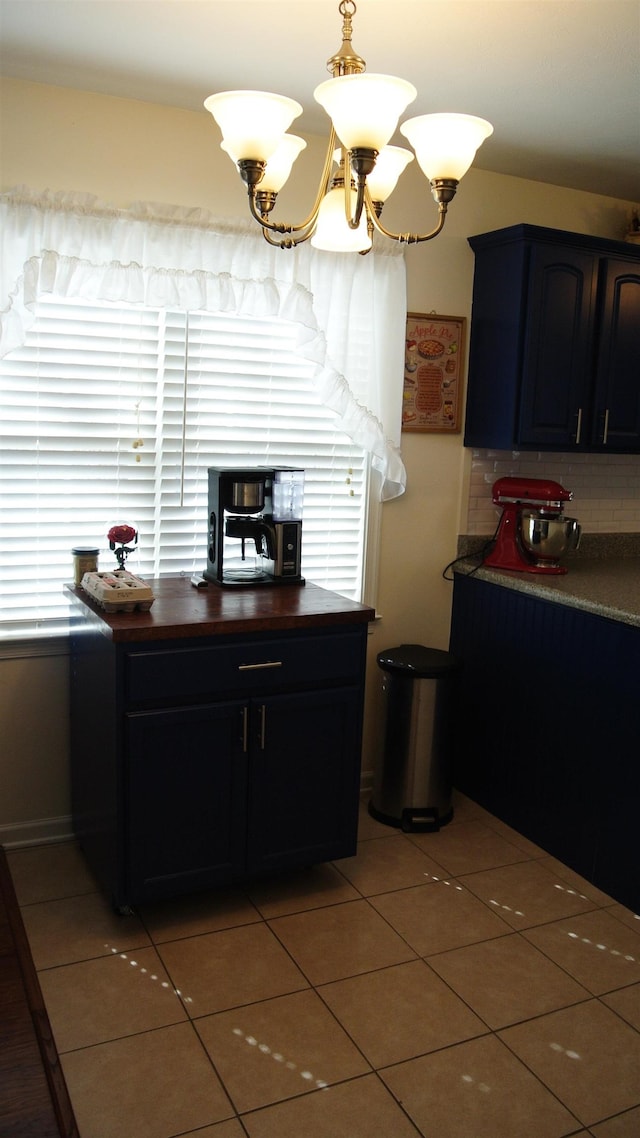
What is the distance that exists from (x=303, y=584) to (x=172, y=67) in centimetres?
168

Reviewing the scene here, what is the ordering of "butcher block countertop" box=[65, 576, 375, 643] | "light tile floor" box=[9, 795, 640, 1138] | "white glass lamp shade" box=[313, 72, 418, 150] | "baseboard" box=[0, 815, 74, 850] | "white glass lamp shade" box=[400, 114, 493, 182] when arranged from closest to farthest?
"white glass lamp shade" box=[313, 72, 418, 150] < "white glass lamp shade" box=[400, 114, 493, 182] < "light tile floor" box=[9, 795, 640, 1138] < "butcher block countertop" box=[65, 576, 375, 643] < "baseboard" box=[0, 815, 74, 850]

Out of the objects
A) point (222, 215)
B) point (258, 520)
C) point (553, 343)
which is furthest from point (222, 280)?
point (553, 343)

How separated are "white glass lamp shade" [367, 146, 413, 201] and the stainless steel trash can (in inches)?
71.8

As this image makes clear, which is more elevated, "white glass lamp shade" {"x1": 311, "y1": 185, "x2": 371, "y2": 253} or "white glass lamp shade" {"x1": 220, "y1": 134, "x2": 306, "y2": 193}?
"white glass lamp shade" {"x1": 220, "y1": 134, "x2": 306, "y2": 193}

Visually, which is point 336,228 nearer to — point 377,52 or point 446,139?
point 446,139

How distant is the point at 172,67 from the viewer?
2641 mm

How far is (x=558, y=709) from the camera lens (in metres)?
3.18

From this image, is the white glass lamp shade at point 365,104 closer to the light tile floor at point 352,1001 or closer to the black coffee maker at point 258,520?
the black coffee maker at point 258,520

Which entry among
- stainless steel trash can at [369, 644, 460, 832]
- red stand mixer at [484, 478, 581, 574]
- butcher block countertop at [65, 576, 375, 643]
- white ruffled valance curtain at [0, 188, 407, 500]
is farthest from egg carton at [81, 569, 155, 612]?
red stand mixer at [484, 478, 581, 574]

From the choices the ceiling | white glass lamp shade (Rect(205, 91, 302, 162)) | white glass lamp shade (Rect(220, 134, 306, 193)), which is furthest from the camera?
the ceiling

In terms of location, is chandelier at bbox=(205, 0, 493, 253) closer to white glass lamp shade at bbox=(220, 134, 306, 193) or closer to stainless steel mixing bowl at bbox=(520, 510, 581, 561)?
white glass lamp shade at bbox=(220, 134, 306, 193)

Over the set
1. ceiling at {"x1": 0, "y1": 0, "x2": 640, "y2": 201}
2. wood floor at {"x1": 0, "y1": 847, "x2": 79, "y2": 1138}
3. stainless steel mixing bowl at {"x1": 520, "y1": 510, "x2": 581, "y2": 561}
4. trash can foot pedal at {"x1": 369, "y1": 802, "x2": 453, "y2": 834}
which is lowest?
trash can foot pedal at {"x1": 369, "y1": 802, "x2": 453, "y2": 834}

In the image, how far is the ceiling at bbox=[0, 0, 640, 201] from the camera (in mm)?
2254

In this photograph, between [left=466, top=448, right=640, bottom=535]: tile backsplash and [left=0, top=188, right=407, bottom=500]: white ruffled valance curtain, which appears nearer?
[left=0, top=188, right=407, bottom=500]: white ruffled valance curtain
